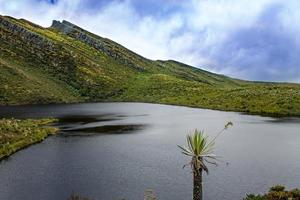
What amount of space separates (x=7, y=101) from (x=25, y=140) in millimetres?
106985

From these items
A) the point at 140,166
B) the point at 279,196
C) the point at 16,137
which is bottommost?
the point at 279,196

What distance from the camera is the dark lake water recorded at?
1676 inches

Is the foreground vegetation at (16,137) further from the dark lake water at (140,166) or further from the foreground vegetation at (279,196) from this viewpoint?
the foreground vegetation at (279,196)

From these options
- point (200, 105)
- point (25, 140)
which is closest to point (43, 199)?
point (25, 140)

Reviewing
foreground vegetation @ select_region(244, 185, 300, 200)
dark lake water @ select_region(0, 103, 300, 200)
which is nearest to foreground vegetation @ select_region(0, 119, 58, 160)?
dark lake water @ select_region(0, 103, 300, 200)

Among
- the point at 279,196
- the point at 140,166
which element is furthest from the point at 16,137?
the point at 279,196

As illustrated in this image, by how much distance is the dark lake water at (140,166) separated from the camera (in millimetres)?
42562

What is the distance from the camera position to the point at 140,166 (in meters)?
53.5

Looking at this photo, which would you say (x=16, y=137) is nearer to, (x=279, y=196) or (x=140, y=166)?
(x=140, y=166)

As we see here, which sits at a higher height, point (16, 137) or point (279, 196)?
point (16, 137)

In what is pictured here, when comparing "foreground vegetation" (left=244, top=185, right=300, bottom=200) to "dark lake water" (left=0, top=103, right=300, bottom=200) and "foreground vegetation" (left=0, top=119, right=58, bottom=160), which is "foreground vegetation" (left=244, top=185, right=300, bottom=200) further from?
"foreground vegetation" (left=0, top=119, right=58, bottom=160)

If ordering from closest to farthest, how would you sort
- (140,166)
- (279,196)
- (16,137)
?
(279,196) → (140,166) → (16,137)

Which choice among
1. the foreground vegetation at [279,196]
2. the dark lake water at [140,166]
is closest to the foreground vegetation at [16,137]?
the dark lake water at [140,166]

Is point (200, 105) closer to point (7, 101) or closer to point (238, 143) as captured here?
point (7, 101)
